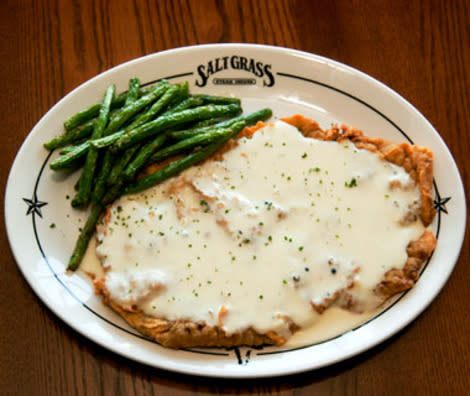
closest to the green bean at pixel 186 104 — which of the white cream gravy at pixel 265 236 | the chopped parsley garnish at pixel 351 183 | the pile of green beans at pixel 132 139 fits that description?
the pile of green beans at pixel 132 139

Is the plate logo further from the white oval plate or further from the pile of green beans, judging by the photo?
the pile of green beans

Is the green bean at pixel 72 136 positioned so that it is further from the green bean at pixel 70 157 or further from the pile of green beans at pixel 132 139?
the green bean at pixel 70 157

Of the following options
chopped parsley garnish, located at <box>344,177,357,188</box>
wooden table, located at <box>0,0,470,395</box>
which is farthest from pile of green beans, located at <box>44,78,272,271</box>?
chopped parsley garnish, located at <box>344,177,357,188</box>

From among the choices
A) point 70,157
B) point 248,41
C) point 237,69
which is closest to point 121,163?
point 70,157

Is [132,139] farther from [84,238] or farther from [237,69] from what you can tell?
[237,69]

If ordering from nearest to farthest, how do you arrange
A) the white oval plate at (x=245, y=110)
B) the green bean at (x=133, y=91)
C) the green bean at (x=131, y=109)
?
the white oval plate at (x=245, y=110) < the green bean at (x=131, y=109) < the green bean at (x=133, y=91)

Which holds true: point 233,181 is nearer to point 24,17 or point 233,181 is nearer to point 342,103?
point 342,103
